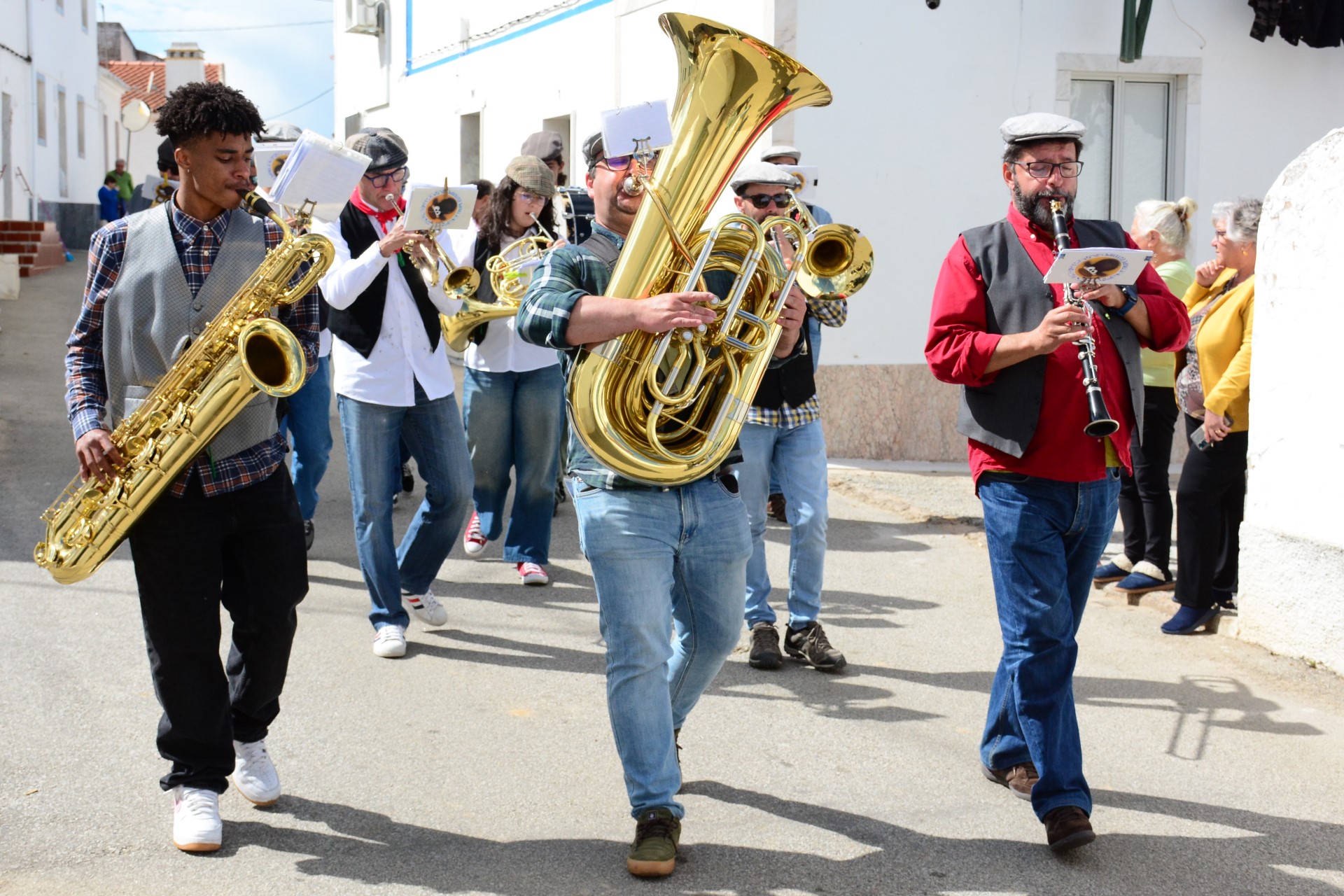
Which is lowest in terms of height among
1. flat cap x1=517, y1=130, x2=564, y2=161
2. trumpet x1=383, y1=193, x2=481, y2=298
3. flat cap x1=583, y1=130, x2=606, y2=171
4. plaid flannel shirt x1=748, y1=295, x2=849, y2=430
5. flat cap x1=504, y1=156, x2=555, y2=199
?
plaid flannel shirt x1=748, y1=295, x2=849, y2=430

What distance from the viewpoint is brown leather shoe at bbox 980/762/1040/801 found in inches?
161

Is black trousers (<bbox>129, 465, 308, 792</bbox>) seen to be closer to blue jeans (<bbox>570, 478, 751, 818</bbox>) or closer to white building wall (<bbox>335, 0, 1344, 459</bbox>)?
blue jeans (<bbox>570, 478, 751, 818</bbox>)

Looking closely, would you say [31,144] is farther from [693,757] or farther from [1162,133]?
[693,757]

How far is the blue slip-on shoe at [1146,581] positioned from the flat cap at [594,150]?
3.70m

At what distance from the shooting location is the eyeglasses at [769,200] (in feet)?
17.0

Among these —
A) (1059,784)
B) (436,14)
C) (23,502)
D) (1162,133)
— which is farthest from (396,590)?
(436,14)

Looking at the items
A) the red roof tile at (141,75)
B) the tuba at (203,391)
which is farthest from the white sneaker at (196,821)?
the red roof tile at (141,75)

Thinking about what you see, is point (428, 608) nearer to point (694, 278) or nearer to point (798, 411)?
point (798, 411)

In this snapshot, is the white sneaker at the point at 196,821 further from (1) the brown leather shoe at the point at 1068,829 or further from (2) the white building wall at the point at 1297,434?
(2) the white building wall at the point at 1297,434

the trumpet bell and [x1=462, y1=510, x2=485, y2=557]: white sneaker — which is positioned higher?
the trumpet bell

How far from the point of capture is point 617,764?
14.1ft

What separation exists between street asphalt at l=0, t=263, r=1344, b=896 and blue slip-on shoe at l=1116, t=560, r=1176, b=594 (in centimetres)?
11

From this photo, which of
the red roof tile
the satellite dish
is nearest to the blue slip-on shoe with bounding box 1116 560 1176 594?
the satellite dish

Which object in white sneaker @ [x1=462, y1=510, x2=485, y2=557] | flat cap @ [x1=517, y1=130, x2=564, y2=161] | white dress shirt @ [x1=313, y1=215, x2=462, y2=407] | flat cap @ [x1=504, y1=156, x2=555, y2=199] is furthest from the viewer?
flat cap @ [x1=517, y1=130, x2=564, y2=161]
